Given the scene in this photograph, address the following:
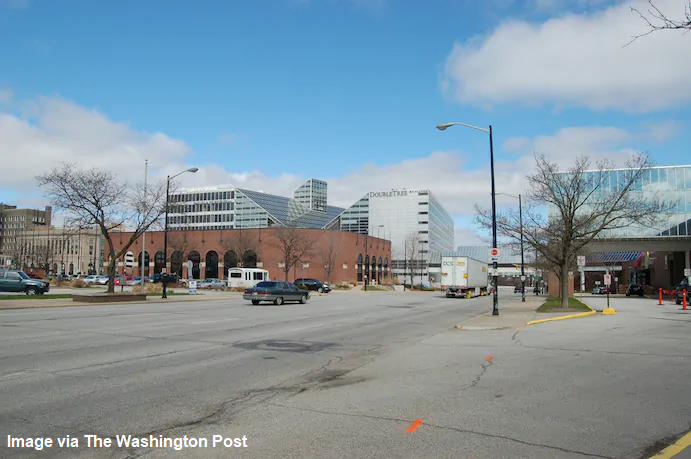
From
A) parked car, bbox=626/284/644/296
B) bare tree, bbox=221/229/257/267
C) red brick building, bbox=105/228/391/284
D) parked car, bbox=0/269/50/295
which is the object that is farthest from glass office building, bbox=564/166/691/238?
bare tree, bbox=221/229/257/267

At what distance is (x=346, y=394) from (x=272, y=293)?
81.5 feet

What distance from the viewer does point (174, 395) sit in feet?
27.3

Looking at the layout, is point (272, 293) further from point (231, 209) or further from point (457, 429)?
point (231, 209)

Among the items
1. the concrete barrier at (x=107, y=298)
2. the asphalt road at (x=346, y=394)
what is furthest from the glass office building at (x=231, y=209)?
the asphalt road at (x=346, y=394)

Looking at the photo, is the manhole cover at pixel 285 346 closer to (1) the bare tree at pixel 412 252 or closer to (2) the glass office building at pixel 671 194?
(2) the glass office building at pixel 671 194

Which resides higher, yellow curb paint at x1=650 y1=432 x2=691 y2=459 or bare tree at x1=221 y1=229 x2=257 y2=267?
bare tree at x1=221 y1=229 x2=257 y2=267

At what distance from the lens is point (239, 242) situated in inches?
3408

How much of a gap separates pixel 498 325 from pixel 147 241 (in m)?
88.4

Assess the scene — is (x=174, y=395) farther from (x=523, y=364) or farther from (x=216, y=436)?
(x=523, y=364)

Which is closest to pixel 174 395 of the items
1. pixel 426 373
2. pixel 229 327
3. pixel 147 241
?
pixel 426 373

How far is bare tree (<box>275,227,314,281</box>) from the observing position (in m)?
71.7

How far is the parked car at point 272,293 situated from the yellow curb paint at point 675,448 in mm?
27899

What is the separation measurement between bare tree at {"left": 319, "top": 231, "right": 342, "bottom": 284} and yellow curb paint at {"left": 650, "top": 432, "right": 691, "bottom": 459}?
7912 cm

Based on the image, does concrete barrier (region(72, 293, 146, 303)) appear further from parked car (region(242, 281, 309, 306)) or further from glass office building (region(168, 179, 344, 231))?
glass office building (region(168, 179, 344, 231))
